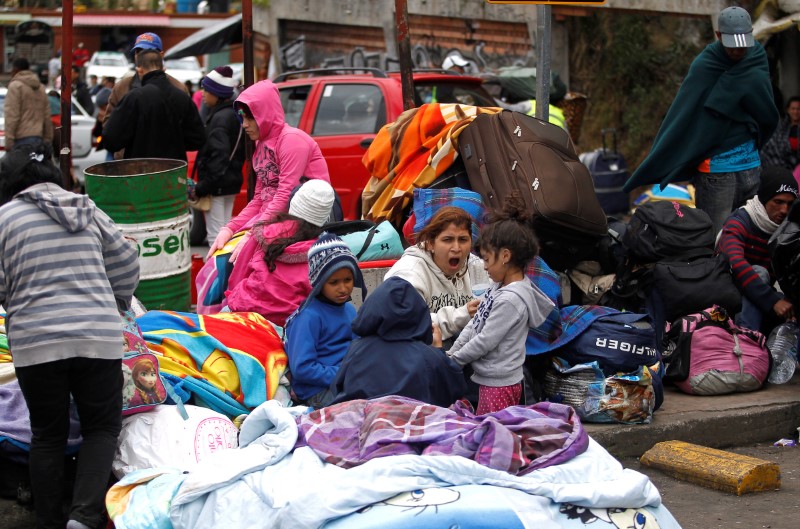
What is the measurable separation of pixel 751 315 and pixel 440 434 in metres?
3.33

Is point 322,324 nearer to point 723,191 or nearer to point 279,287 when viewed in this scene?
point 279,287

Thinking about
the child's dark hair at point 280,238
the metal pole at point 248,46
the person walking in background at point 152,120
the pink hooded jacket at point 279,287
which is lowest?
the pink hooded jacket at point 279,287

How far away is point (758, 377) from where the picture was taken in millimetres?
6371

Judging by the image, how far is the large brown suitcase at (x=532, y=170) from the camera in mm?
6469

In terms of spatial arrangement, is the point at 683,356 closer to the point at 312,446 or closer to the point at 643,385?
the point at 643,385

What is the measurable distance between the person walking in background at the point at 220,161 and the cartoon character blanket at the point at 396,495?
16.2 ft

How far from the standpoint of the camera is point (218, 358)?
565cm

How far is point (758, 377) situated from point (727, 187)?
1.59 m

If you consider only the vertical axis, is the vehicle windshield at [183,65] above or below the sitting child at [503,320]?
below

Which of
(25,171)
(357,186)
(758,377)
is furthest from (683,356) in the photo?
(357,186)

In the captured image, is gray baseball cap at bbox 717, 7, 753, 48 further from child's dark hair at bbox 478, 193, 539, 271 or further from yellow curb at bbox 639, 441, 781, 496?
yellow curb at bbox 639, 441, 781, 496

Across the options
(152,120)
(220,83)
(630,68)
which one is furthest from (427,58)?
(152,120)

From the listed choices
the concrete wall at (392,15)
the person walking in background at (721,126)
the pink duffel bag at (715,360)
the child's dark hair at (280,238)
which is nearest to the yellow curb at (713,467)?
the pink duffel bag at (715,360)

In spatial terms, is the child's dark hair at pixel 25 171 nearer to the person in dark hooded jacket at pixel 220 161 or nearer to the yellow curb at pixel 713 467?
the yellow curb at pixel 713 467
